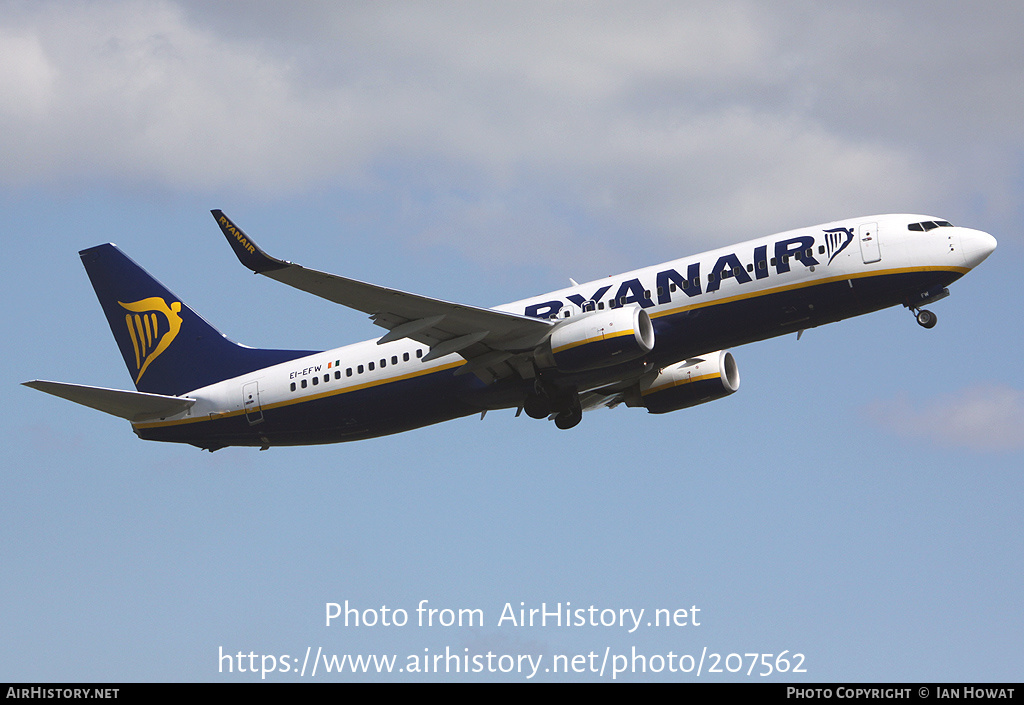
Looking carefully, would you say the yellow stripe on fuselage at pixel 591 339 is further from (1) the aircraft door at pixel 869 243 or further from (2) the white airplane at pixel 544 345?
(1) the aircraft door at pixel 869 243

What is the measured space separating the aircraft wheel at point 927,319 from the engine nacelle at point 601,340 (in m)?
8.06

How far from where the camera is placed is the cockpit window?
36.5 metres

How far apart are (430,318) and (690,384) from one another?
424 inches

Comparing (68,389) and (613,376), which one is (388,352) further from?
(68,389)

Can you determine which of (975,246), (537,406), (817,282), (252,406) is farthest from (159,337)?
(975,246)

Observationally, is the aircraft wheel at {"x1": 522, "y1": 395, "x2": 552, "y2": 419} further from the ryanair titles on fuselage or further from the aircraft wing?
the ryanair titles on fuselage

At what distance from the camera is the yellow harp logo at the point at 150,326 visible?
148 feet

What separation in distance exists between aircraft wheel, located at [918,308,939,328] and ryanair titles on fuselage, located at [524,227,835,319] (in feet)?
10.3

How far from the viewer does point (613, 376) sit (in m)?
37.9

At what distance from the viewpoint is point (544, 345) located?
37.6 meters

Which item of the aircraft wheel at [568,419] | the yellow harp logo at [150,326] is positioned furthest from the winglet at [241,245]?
the yellow harp logo at [150,326]

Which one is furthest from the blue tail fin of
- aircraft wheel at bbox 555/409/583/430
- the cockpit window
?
the cockpit window
